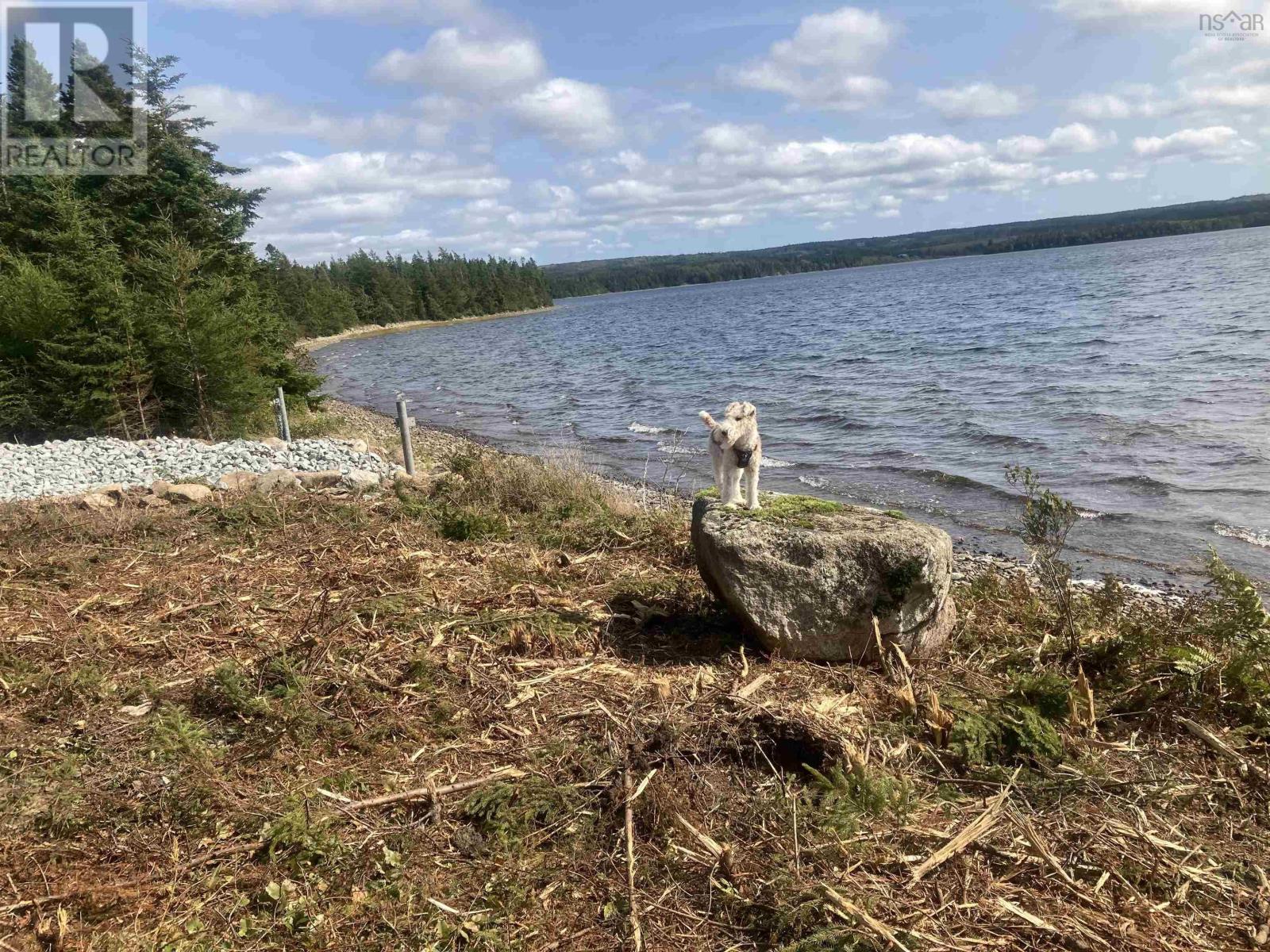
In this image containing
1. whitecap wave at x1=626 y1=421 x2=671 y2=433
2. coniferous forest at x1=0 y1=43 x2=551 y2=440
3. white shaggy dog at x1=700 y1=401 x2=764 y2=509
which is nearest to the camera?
white shaggy dog at x1=700 y1=401 x2=764 y2=509

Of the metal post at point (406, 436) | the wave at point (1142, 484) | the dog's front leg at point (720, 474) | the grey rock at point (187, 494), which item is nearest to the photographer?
the dog's front leg at point (720, 474)

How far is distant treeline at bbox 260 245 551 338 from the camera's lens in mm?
86375

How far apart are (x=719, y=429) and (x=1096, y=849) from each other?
10.4ft

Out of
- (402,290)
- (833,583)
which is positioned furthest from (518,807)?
(402,290)

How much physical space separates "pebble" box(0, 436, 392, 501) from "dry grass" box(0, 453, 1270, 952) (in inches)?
207

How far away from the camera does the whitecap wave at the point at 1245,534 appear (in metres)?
11.1

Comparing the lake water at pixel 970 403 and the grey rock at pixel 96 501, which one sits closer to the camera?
the grey rock at pixel 96 501

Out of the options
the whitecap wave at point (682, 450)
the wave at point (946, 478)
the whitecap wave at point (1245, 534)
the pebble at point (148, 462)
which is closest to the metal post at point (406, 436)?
the pebble at point (148, 462)

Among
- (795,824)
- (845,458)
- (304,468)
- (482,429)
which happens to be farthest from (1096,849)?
(482,429)

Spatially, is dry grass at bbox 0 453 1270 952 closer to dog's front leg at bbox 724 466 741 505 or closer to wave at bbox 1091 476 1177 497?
dog's front leg at bbox 724 466 741 505

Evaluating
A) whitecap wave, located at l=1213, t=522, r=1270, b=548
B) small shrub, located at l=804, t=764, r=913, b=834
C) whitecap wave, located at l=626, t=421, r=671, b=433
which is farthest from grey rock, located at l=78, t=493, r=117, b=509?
whitecap wave, located at l=626, t=421, r=671, b=433

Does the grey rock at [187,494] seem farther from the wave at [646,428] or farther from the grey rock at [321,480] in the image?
the wave at [646,428]

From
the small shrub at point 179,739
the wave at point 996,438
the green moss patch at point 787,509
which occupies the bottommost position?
the small shrub at point 179,739

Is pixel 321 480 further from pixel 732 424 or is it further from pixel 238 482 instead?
pixel 732 424
